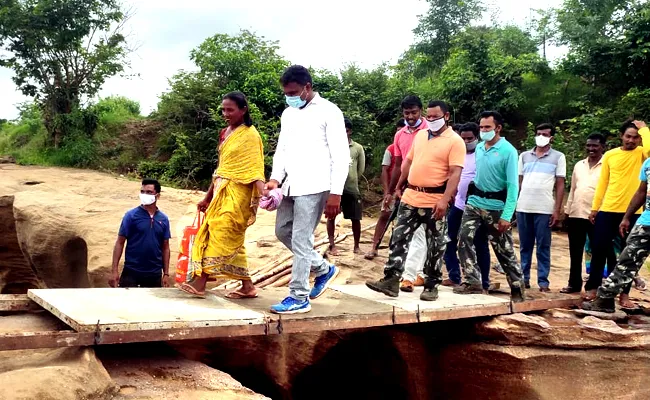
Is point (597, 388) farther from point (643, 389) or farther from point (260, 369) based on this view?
point (260, 369)

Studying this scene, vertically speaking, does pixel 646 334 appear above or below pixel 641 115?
below

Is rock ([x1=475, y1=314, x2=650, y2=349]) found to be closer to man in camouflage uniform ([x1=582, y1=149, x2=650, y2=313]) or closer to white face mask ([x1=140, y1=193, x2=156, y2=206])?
man in camouflage uniform ([x1=582, y1=149, x2=650, y2=313])

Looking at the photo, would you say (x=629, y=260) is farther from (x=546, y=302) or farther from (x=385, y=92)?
(x=385, y=92)

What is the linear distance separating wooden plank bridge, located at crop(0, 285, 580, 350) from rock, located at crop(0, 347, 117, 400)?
4.8 inches

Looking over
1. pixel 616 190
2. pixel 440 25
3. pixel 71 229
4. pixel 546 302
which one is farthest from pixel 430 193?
pixel 440 25

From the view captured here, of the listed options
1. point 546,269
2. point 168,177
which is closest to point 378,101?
point 168,177

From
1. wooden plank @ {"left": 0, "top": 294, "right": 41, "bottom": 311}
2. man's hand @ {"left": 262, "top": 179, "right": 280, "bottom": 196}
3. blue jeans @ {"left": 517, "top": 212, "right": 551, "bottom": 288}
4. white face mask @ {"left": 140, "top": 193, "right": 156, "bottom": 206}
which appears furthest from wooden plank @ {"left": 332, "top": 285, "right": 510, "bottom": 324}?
wooden plank @ {"left": 0, "top": 294, "right": 41, "bottom": 311}

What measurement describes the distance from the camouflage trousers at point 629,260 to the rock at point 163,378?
3.40 m

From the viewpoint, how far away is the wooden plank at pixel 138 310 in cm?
323

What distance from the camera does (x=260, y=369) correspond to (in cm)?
570

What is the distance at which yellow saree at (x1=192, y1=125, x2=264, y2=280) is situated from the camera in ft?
13.6

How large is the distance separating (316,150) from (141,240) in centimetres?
220

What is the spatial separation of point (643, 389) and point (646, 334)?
456 millimetres

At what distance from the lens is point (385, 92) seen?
582 inches
